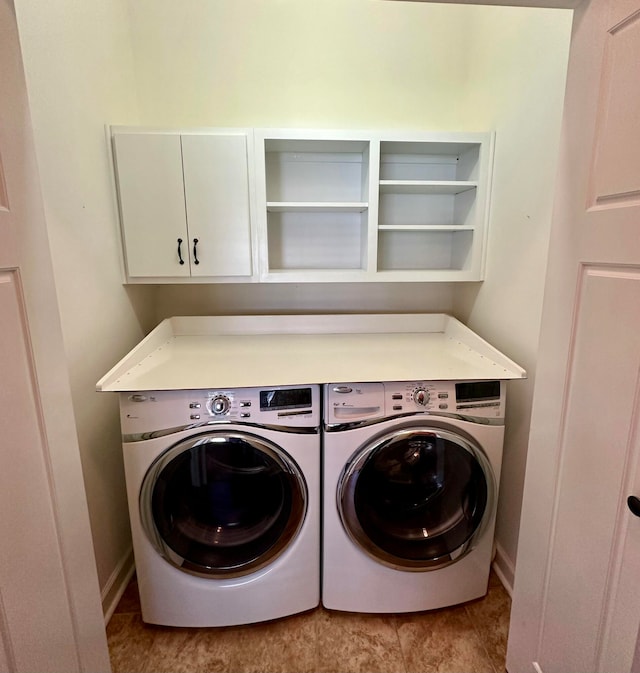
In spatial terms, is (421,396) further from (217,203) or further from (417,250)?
(217,203)

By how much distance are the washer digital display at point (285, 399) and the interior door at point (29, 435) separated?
1.92 ft

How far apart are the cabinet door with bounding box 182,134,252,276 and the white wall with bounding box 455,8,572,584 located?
1.16 m

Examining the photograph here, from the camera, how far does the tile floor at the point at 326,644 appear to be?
4.90ft

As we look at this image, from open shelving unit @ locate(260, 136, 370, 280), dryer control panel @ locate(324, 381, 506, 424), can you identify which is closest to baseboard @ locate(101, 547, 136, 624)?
dryer control panel @ locate(324, 381, 506, 424)

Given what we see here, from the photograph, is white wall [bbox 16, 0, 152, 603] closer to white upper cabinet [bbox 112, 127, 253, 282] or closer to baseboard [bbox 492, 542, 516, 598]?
white upper cabinet [bbox 112, 127, 253, 282]

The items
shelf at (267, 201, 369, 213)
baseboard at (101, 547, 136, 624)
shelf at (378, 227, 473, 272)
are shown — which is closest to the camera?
baseboard at (101, 547, 136, 624)

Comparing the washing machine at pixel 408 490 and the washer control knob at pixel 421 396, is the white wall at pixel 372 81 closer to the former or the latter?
the washing machine at pixel 408 490

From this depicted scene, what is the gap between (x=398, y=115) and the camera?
207cm

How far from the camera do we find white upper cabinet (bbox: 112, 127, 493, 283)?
1775 millimetres

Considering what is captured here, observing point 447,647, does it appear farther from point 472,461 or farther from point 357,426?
point 357,426

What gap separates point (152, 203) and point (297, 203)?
2.15 feet

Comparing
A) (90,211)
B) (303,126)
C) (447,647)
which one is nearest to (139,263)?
(90,211)

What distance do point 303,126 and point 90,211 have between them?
44.0 inches

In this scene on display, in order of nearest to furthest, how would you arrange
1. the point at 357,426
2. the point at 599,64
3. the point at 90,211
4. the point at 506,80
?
1. the point at 599,64
2. the point at 357,426
3. the point at 90,211
4. the point at 506,80
